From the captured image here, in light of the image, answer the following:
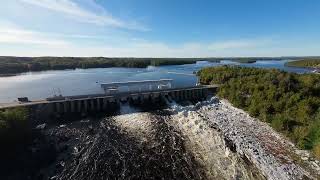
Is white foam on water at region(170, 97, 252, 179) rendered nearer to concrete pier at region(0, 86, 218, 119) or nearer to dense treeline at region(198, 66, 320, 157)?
dense treeline at region(198, 66, 320, 157)

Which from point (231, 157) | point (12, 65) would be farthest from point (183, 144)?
point (12, 65)

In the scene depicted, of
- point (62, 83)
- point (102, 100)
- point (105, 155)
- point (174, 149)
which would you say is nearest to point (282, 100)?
point (174, 149)

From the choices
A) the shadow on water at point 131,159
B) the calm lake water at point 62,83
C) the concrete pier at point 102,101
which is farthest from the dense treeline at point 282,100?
the calm lake water at point 62,83

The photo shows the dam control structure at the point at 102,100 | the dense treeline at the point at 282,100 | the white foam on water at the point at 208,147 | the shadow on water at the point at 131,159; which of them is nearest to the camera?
the shadow on water at the point at 131,159

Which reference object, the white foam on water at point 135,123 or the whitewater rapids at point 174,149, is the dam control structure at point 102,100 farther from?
the whitewater rapids at point 174,149

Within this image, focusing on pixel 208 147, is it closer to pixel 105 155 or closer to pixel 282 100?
pixel 105 155

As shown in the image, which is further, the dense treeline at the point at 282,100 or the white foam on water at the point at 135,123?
the white foam on water at the point at 135,123
